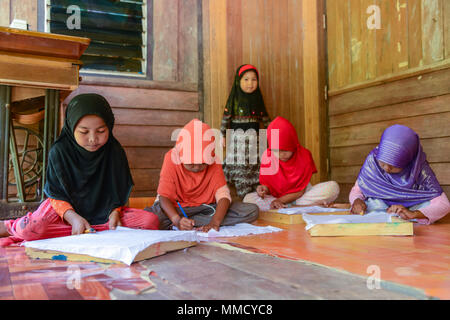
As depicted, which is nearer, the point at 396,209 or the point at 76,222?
the point at 76,222

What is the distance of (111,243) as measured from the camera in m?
1.38

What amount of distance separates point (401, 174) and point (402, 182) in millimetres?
49

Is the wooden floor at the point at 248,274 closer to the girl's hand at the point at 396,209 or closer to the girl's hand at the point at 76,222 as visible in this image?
the girl's hand at the point at 76,222

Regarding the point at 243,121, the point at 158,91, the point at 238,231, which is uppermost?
the point at 158,91

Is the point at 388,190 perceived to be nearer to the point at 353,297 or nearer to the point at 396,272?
the point at 396,272

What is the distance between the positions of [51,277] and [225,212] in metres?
1.27

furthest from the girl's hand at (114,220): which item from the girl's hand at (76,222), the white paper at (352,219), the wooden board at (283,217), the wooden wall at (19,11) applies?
the wooden wall at (19,11)

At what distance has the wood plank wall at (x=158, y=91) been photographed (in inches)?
141

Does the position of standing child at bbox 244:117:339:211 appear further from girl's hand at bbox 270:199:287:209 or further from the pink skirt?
the pink skirt

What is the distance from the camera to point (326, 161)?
4254 mm

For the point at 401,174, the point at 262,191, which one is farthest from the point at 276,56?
the point at 401,174

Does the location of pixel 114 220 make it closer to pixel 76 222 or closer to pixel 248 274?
pixel 76 222

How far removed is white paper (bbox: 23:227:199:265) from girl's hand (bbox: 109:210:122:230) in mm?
280

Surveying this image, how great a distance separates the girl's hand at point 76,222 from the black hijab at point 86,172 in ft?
0.30
